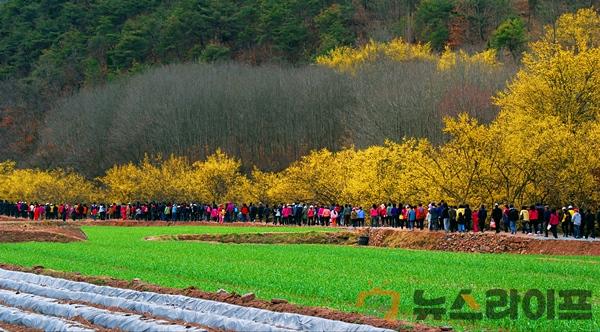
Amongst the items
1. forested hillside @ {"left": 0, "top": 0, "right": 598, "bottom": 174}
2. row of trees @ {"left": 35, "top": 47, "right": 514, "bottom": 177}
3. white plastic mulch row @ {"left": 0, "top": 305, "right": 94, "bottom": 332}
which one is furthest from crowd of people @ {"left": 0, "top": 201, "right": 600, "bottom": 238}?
white plastic mulch row @ {"left": 0, "top": 305, "right": 94, "bottom": 332}

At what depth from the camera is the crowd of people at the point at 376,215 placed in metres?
45.3

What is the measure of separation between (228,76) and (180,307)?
98.1 m

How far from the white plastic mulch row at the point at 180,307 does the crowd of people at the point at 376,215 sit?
78.2 feet

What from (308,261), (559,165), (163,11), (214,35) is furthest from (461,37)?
(308,261)

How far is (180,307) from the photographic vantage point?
2138 cm

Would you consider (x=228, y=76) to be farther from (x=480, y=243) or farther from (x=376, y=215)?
(x=480, y=243)

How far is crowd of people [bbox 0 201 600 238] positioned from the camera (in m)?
45.3

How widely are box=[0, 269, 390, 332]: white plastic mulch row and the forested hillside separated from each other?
181 ft

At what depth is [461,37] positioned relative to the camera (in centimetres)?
12688

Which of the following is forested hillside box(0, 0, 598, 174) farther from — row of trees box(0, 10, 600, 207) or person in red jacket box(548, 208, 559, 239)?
person in red jacket box(548, 208, 559, 239)

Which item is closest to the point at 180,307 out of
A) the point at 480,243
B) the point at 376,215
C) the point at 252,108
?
the point at 480,243

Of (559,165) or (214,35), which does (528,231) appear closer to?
(559,165)

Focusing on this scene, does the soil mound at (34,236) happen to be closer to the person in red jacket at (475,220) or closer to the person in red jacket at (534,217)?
the person in red jacket at (475,220)

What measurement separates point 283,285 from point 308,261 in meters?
8.92
